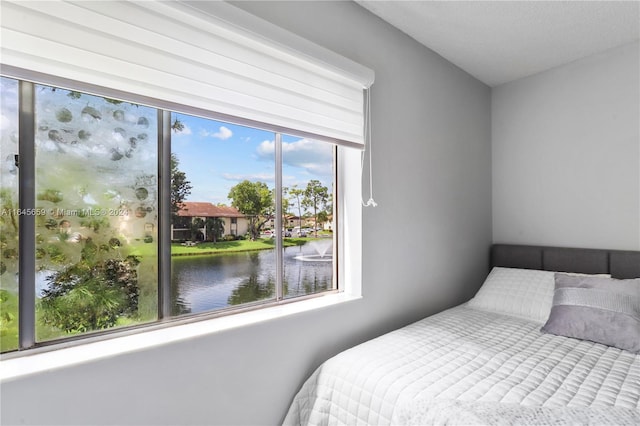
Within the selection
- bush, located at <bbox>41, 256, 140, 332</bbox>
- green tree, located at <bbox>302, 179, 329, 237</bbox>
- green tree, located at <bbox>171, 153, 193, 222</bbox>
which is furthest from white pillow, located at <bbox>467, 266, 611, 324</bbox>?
bush, located at <bbox>41, 256, 140, 332</bbox>

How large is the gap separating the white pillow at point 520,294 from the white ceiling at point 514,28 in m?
1.63

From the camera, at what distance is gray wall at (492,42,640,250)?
7.83 feet

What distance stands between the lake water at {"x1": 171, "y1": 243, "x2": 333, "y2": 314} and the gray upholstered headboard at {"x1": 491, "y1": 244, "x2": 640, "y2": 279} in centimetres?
186

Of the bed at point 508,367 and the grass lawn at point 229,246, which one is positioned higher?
the grass lawn at point 229,246

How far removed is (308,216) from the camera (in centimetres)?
199

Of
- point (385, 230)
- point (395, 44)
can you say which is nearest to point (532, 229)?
point (385, 230)

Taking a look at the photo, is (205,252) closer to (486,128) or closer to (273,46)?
(273,46)

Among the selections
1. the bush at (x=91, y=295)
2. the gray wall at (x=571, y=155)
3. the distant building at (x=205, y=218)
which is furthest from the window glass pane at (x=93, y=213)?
the gray wall at (x=571, y=155)

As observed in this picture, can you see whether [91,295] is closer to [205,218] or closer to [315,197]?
[205,218]

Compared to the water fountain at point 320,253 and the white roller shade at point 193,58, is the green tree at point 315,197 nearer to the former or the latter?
the water fountain at point 320,253

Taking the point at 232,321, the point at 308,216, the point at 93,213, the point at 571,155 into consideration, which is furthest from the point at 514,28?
the point at 93,213

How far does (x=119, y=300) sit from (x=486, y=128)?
314cm

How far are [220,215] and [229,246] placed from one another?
0.16 meters

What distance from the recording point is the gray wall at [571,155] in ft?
7.83
